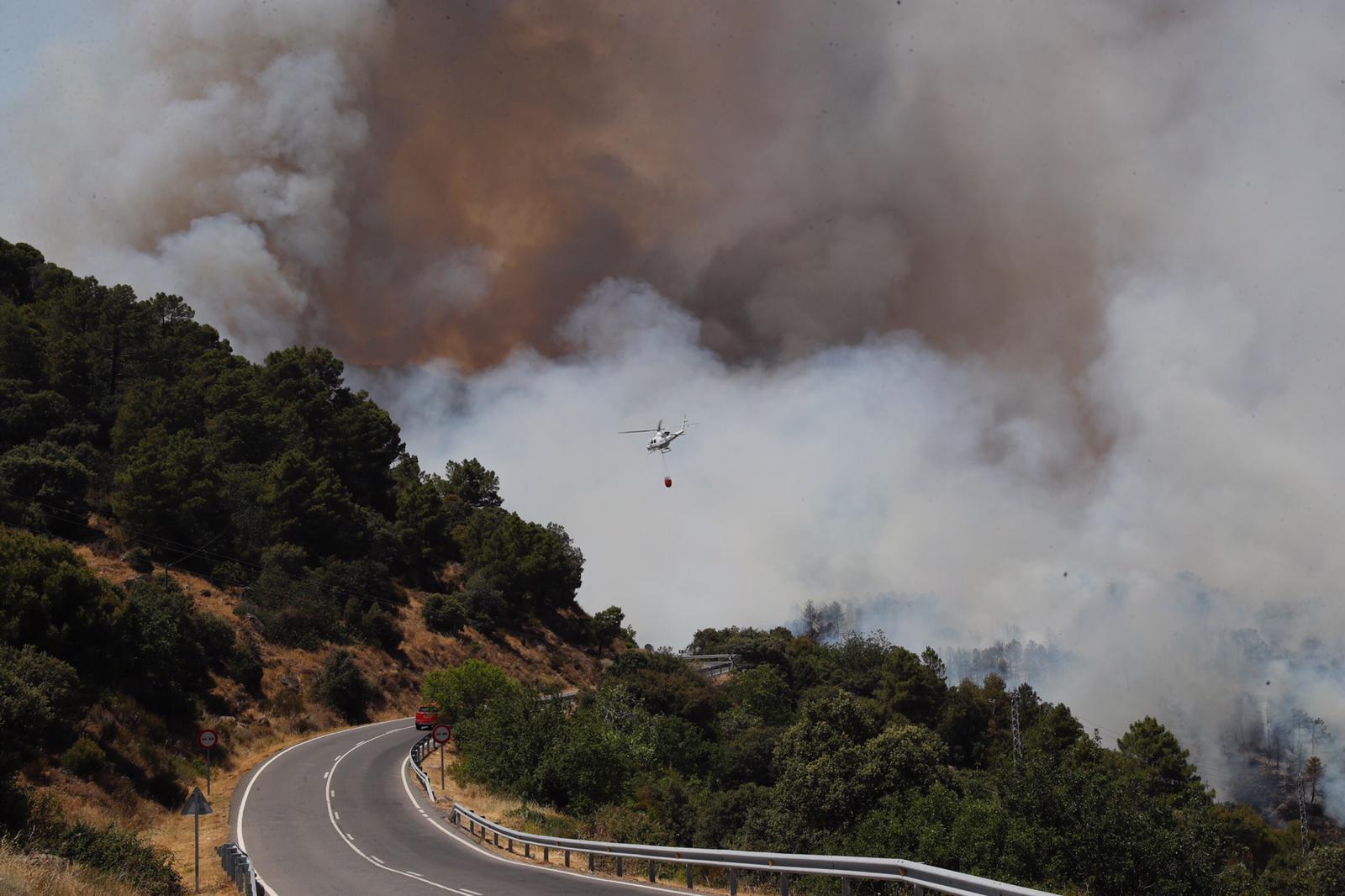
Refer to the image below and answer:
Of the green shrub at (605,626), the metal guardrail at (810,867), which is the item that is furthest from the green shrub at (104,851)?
the green shrub at (605,626)

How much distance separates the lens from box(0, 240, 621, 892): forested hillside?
32719mm

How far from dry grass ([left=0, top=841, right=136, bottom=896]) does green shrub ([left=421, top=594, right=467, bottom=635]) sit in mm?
62127

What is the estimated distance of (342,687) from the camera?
58.2 meters

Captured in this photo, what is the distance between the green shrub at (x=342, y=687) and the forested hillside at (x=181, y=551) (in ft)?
0.44

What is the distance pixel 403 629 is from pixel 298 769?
35400mm

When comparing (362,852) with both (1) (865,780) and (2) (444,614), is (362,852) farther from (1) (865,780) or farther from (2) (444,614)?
(2) (444,614)

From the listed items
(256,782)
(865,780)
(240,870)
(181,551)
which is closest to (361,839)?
(240,870)

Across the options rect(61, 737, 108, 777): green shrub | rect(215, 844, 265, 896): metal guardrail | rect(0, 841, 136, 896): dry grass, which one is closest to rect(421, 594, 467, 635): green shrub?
rect(61, 737, 108, 777): green shrub

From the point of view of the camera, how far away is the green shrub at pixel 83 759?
2925 cm

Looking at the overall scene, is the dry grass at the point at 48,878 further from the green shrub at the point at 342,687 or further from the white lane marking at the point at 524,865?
the green shrub at the point at 342,687

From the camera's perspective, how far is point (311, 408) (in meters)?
84.5

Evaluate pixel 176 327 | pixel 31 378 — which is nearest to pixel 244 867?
pixel 31 378

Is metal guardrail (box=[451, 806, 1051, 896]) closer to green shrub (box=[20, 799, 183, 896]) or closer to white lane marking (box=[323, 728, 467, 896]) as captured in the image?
white lane marking (box=[323, 728, 467, 896])

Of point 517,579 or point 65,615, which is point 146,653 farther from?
point 517,579
